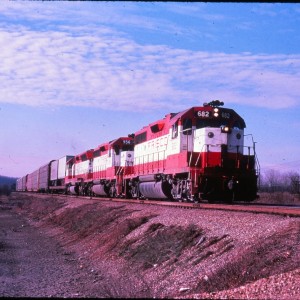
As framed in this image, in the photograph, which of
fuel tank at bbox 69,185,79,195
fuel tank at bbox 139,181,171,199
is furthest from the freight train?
fuel tank at bbox 69,185,79,195

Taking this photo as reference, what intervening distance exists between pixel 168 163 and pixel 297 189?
22.7m

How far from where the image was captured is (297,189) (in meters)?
40.5

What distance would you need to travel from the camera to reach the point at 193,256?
10969 mm

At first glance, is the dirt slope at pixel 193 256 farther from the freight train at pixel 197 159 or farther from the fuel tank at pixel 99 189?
the fuel tank at pixel 99 189

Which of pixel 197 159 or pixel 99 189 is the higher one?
pixel 197 159

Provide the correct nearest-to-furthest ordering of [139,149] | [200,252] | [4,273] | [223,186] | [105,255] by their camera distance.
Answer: [200,252] < [4,273] < [105,255] < [223,186] < [139,149]

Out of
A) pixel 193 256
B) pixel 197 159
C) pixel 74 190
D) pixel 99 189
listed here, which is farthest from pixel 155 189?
pixel 74 190

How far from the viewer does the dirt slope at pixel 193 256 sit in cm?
821

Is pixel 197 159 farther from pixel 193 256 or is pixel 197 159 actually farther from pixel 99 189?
pixel 99 189

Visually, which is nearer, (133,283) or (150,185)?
(133,283)

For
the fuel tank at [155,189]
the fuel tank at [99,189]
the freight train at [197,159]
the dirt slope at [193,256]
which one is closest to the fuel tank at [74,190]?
the fuel tank at [99,189]

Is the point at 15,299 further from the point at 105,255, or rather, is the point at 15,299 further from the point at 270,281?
the point at 105,255

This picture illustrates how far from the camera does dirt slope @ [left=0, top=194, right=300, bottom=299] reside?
26.9 feet

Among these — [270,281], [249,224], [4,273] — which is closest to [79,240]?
[4,273]
